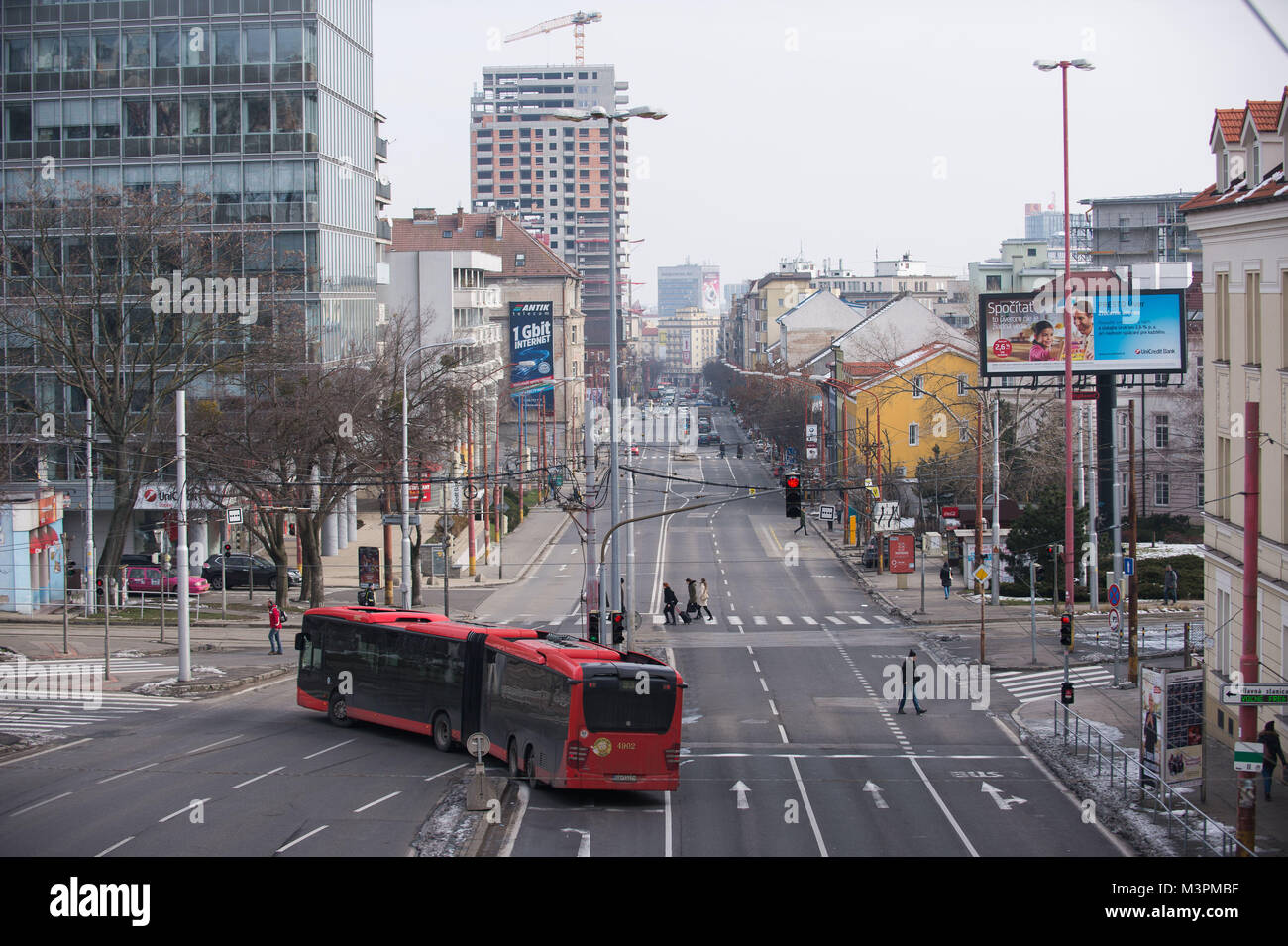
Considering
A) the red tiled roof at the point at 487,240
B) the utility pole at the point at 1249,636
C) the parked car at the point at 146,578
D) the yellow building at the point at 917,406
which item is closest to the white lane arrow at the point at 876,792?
the utility pole at the point at 1249,636

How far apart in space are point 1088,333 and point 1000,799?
33.5 m

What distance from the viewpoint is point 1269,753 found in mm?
20609

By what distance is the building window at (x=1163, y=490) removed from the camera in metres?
66.9

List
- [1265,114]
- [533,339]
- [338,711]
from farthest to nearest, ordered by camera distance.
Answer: [533,339] < [338,711] < [1265,114]

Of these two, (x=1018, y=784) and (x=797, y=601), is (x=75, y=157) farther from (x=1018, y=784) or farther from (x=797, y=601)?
(x=1018, y=784)

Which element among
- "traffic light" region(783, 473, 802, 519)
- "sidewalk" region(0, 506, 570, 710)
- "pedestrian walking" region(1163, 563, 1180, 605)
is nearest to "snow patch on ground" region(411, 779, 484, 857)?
"traffic light" region(783, 473, 802, 519)

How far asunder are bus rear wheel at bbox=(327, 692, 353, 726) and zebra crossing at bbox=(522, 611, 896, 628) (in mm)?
16307

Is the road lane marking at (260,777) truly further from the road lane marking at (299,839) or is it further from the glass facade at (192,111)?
the glass facade at (192,111)

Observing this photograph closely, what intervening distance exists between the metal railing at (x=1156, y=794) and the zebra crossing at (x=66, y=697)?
60.5 feet

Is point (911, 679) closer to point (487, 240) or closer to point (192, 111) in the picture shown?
point (192, 111)

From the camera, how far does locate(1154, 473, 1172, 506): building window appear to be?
66.9 metres

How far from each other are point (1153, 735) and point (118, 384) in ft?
107

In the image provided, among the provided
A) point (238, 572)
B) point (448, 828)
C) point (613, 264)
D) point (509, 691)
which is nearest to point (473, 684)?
point (509, 691)

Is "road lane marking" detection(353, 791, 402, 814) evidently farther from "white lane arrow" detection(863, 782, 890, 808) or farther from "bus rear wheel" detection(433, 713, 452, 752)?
"white lane arrow" detection(863, 782, 890, 808)
